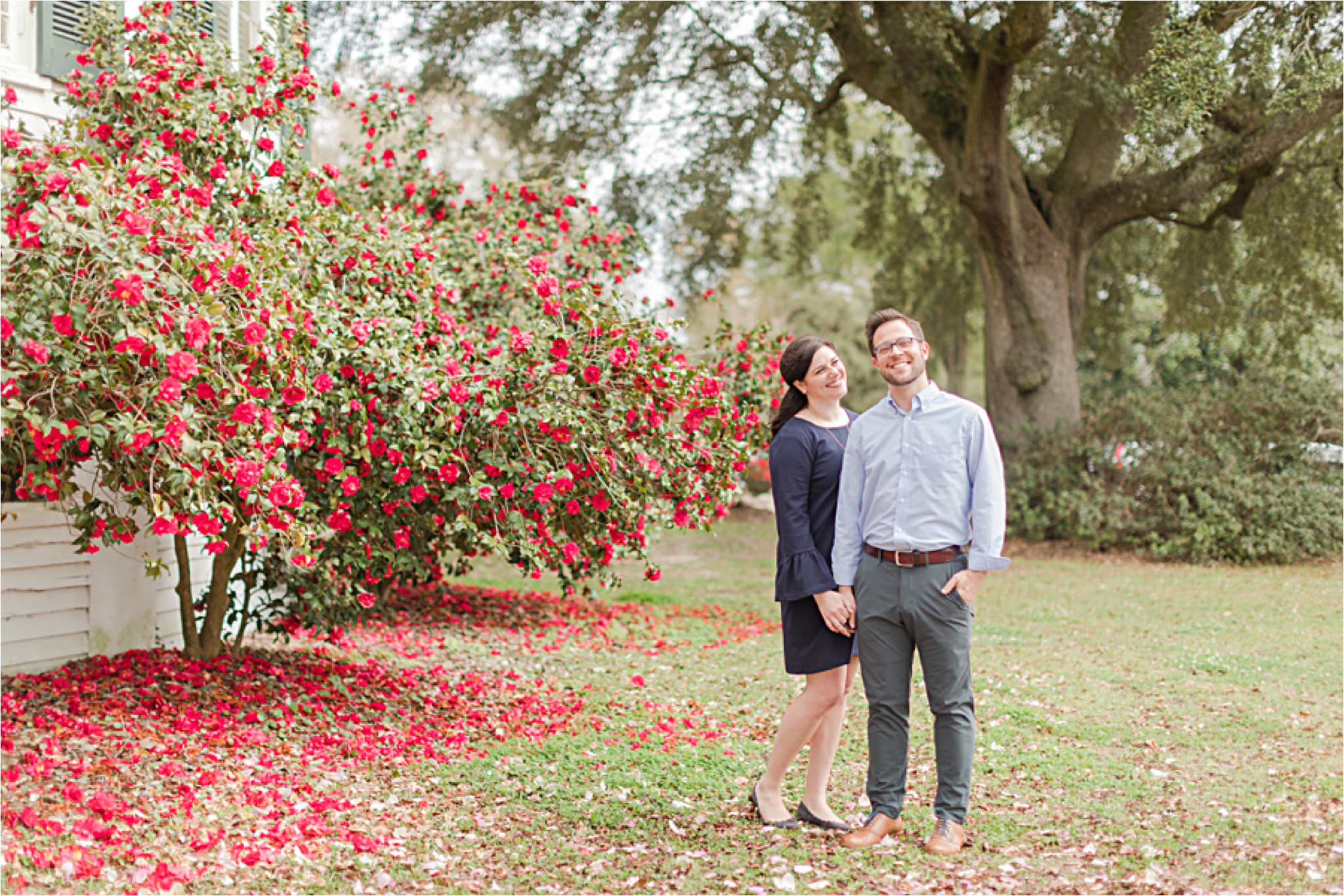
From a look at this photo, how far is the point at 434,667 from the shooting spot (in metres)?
6.77

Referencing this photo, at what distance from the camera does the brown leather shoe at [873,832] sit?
3.72 m

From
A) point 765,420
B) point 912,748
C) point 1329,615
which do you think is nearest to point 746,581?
point 765,420

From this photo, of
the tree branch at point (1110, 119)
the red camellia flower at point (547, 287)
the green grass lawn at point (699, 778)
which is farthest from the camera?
the tree branch at point (1110, 119)

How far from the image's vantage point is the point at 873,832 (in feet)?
12.3

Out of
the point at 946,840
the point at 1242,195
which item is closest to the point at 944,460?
the point at 946,840

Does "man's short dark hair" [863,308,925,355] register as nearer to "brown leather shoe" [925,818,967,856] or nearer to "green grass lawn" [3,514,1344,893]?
"brown leather shoe" [925,818,967,856]

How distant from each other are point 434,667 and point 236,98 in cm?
355

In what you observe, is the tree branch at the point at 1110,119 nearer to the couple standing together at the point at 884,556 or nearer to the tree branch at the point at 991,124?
the tree branch at the point at 991,124

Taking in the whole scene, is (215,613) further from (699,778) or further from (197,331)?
(699,778)

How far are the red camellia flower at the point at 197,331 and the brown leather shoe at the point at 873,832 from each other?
289 cm

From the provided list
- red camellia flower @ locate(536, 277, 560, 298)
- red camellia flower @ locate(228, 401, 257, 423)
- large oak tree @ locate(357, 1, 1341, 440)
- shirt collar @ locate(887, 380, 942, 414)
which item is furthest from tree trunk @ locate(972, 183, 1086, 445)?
red camellia flower @ locate(228, 401, 257, 423)

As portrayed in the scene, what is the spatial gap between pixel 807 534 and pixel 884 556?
0.97 feet

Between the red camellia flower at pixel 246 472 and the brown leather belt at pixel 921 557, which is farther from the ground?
the red camellia flower at pixel 246 472

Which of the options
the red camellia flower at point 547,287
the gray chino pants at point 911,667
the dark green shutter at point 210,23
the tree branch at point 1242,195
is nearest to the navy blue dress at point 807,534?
the gray chino pants at point 911,667
